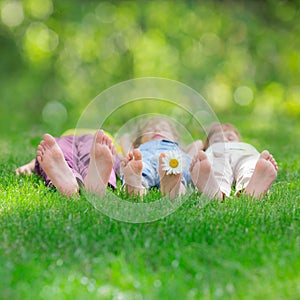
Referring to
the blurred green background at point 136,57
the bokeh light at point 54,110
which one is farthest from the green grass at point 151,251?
the bokeh light at point 54,110

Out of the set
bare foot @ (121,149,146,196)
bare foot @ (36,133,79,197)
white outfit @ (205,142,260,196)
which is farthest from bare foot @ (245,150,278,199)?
bare foot @ (36,133,79,197)

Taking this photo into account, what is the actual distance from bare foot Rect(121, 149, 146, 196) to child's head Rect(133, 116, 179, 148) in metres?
0.65

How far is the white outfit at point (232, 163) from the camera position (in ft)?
9.01

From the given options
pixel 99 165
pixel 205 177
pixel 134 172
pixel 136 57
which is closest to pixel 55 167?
pixel 99 165

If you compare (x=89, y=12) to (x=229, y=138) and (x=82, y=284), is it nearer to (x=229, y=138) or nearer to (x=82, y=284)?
(x=229, y=138)

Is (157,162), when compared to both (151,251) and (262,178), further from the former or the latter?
(151,251)

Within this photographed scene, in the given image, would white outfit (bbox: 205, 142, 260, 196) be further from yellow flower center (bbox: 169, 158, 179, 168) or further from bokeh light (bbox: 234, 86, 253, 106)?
bokeh light (bbox: 234, 86, 253, 106)

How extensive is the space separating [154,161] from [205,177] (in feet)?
1.39

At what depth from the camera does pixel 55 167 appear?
2559 mm

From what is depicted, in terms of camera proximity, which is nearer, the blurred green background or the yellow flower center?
the yellow flower center

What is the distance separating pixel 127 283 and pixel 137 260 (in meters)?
0.17

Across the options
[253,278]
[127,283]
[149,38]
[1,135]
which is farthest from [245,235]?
[149,38]

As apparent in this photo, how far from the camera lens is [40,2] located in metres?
9.12

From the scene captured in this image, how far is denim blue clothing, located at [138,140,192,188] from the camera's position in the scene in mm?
2730
